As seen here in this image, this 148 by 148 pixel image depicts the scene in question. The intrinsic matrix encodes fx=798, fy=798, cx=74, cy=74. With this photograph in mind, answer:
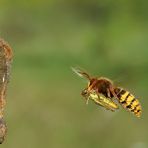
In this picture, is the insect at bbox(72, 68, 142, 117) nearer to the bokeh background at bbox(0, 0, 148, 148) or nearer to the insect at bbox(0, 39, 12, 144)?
the insect at bbox(0, 39, 12, 144)

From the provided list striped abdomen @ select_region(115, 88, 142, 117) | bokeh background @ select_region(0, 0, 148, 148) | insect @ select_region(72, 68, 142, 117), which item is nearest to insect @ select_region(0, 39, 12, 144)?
insect @ select_region(72, 68, 142, 117)

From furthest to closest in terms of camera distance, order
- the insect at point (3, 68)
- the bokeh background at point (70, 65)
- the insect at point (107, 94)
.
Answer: the bokeh background at point (70, 65), the insect at point (107, 94), the insect at point (3, 68)

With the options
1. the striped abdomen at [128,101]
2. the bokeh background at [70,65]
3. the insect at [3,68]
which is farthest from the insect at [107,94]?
the bokeh background at [70,65]

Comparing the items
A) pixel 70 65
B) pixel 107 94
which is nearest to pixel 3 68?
pixel 107 94

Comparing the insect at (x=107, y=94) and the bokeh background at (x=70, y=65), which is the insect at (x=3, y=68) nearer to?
the insect at (x=107, y=94)

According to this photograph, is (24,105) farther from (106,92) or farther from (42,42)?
(106,92)

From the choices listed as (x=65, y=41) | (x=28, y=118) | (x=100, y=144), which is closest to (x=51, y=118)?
(x=28, y=118)

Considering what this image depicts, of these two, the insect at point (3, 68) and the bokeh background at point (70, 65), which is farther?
the bokeh background at point (70, 65)
